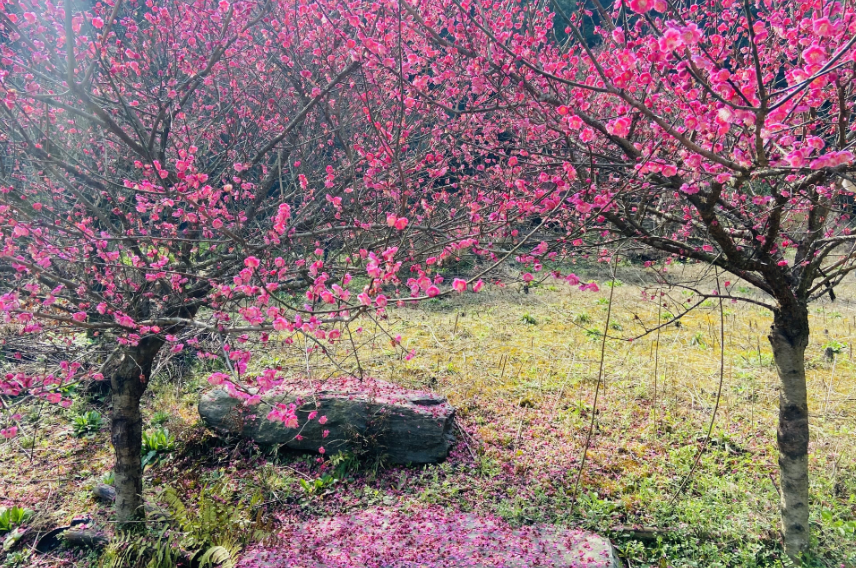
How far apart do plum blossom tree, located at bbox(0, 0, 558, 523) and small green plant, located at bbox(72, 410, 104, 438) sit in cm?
112

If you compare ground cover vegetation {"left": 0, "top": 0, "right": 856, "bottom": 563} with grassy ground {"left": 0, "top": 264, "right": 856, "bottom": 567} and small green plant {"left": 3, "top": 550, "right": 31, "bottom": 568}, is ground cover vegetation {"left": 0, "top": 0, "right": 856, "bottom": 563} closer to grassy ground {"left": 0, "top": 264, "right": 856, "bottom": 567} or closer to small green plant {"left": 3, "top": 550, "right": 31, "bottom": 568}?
grassy ground {"left": 0, "top": 264, "right": 856, "bottom": 567}

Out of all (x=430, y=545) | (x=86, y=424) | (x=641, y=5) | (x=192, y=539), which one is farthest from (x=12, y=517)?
(x=641, y=5)

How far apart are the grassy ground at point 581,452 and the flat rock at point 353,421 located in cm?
19

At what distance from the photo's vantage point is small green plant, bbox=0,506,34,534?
4.48 m

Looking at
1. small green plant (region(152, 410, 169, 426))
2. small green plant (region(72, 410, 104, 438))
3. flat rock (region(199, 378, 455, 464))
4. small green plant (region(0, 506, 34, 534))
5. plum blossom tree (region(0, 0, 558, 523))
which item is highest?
plum blossom tree (region(0, 0, 558, 523))

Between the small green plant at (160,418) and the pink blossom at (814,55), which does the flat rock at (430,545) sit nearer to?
the small green plant at (160,418)

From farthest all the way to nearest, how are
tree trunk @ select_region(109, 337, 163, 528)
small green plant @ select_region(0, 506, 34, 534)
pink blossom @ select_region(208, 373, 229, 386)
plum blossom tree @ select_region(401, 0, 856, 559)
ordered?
small green plant @ select_region(0, 506, 34, 534) → tree trunk @ select_region(109, 337, 163, 528) → pink blossom @ select_region(208, 373, 229, 386) → plum blossom tree @ select_region(401, 0, 856, 559)

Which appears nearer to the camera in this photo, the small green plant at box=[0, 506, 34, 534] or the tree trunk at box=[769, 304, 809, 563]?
the tree trunk at box=[769, 304, 809, 563]

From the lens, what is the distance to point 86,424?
6.05 meters

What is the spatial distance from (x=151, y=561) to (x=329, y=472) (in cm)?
181

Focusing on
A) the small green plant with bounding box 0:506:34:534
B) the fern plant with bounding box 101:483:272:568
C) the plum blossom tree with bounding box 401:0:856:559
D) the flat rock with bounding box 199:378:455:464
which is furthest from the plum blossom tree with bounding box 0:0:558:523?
the flat rock with bounding box 199:378:455:464

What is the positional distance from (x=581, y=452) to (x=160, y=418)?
4.85m

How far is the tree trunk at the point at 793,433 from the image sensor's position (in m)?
3.44

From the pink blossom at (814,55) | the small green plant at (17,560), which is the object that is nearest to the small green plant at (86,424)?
the small green plant at (17,560)
